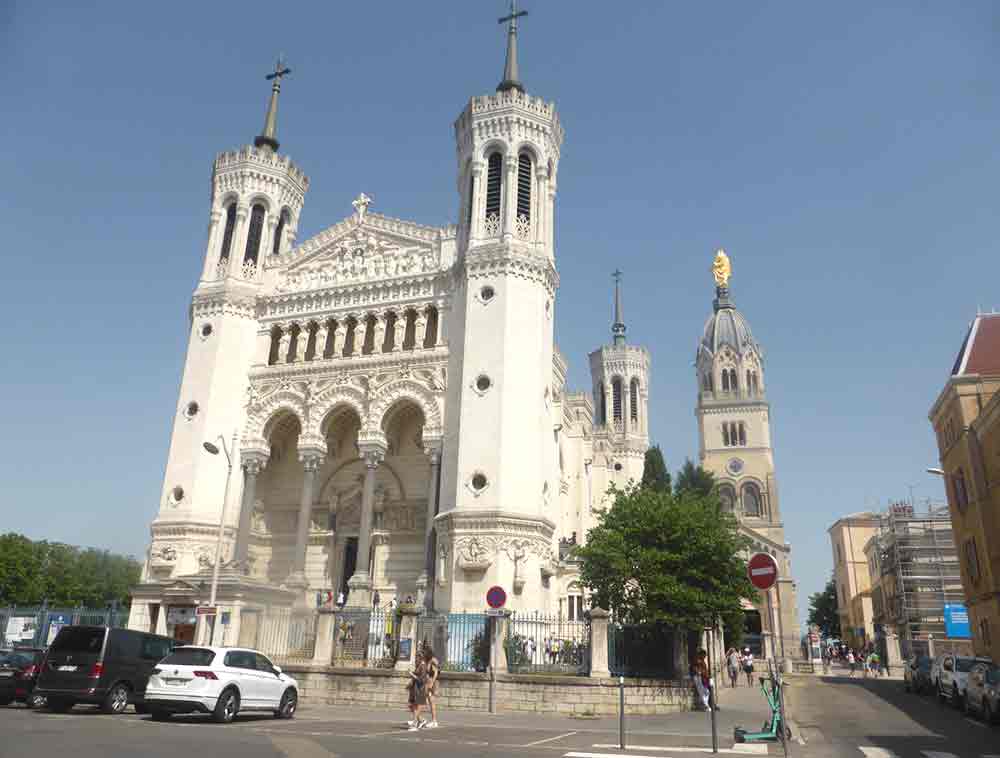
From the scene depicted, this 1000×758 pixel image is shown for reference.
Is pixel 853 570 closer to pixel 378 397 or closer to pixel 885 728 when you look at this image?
pixel 378 397

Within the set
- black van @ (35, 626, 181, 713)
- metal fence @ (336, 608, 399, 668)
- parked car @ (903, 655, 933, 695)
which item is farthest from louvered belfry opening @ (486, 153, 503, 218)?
parked car @ (903, 655, 933, 695)

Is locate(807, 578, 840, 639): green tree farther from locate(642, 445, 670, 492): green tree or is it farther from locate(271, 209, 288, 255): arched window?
locate(271, 209, 288, 255): arched window

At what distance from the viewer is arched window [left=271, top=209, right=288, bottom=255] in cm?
4341

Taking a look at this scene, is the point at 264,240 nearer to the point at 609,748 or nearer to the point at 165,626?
the point at 165,626

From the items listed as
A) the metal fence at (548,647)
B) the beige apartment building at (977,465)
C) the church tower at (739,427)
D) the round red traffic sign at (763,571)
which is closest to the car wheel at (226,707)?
the metal fence at (548,647)

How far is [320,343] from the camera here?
39094 millimetres

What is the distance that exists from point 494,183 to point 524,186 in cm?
148

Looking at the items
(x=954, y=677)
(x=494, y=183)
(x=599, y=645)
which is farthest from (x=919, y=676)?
(x=494, y=183)

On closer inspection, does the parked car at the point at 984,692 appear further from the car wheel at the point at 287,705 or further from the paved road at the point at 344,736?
the car wheel at the point at 287,705

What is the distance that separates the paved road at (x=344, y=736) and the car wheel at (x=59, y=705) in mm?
255

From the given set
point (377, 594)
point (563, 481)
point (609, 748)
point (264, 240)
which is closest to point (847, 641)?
point (563, 481)

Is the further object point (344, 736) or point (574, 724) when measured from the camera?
point (574, 724)

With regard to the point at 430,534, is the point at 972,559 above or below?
above

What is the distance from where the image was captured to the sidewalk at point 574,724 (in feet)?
50.6
